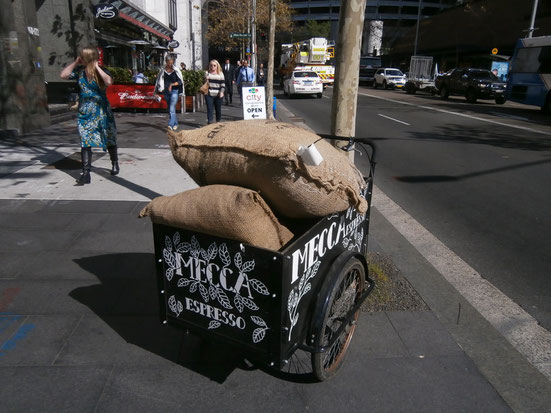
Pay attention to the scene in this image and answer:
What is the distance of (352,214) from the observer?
2875 mm

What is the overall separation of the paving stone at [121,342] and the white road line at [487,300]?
2.36 metres

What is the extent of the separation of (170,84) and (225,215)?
9020 millimetres

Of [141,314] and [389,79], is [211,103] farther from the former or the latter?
[389,79]

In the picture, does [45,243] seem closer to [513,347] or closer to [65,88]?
[513,347]

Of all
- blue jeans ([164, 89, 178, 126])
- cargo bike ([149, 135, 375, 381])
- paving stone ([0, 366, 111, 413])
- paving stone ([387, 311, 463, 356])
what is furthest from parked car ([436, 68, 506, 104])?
paving stone ([0, 366, 111, 413])

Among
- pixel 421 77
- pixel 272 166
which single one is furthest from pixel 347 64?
pixel 421 77

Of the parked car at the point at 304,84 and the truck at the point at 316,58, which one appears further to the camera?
the truck at the point at 316,58

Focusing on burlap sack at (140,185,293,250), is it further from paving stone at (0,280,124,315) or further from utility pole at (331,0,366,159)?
utility pole at (331,0,366,159)

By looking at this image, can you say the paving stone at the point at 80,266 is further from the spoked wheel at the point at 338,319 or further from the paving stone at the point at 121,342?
the spoked wheel at the point at 338,319

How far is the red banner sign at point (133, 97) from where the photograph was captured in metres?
15.1

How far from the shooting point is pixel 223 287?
231 cm

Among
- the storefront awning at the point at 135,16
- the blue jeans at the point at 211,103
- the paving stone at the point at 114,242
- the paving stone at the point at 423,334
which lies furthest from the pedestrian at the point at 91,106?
the storefront awning at the point at 135,16

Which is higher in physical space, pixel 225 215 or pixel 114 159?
pixel 225 215

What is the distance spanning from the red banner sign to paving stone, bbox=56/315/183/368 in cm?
1301
